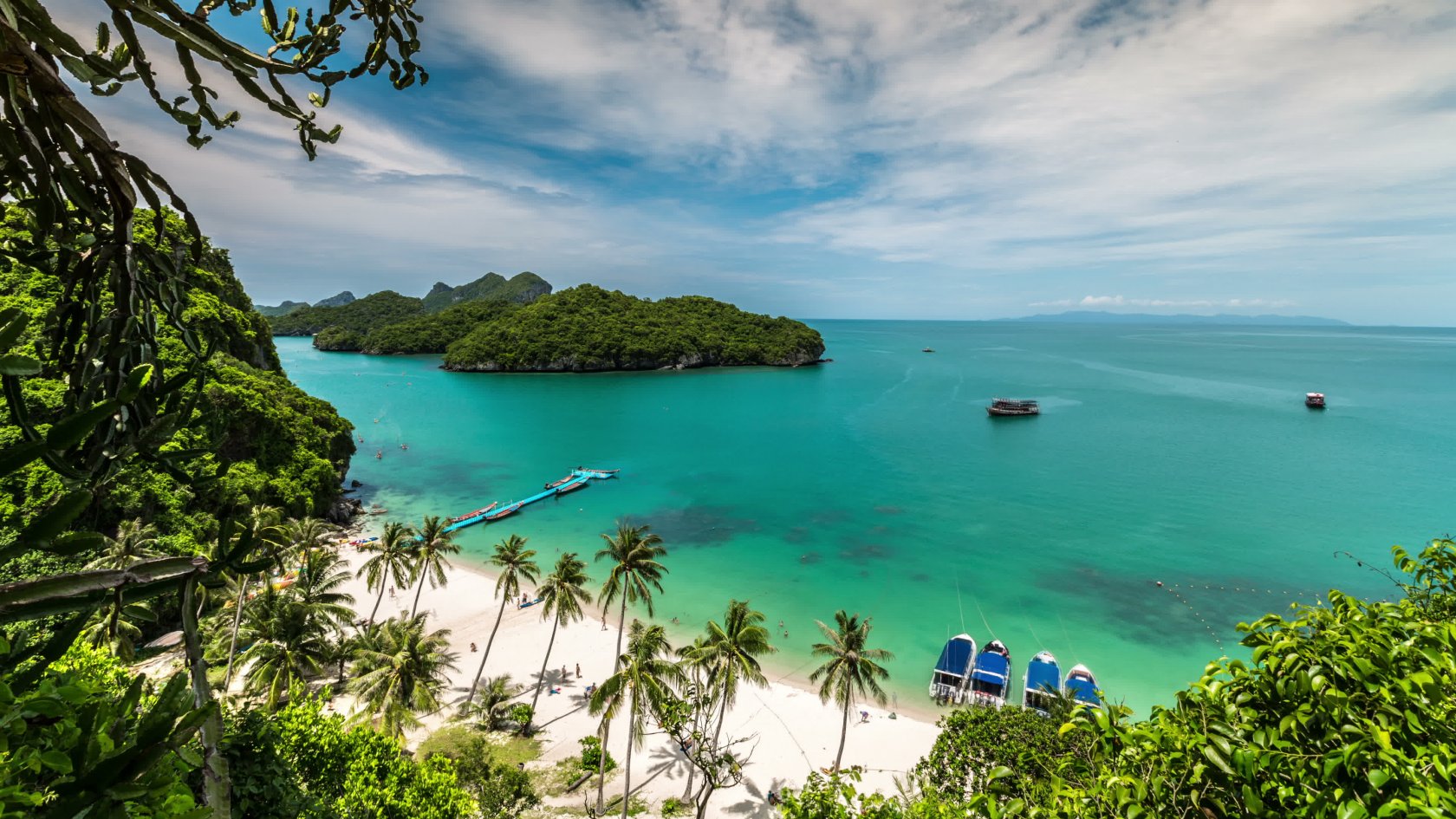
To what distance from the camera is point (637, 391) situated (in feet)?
325

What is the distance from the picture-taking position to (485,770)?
17578mm

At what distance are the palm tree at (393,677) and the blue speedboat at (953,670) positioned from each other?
20110mm

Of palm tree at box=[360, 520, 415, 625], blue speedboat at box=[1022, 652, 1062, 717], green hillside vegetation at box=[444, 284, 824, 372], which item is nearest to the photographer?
blue speedboat at box=[1022, 652, 1062, 717]

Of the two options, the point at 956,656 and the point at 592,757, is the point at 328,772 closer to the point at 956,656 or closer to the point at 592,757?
the point at 592,757

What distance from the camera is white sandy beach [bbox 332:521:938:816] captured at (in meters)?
19.9

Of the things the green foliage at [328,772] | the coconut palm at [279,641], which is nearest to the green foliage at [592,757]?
the green foliage at [328,772]

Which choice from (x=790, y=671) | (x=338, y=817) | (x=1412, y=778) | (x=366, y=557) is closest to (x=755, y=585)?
(x=790, y=671)

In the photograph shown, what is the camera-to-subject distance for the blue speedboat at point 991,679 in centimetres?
2422

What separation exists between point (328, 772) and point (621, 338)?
384 feet

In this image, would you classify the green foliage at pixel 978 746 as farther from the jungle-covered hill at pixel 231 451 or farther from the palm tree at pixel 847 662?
the jungle-covered hill at pixel 231 451

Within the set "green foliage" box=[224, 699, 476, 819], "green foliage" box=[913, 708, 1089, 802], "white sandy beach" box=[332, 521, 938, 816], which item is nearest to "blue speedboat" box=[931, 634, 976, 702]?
"white sandy beach" box=[332, 521, 938, 816]

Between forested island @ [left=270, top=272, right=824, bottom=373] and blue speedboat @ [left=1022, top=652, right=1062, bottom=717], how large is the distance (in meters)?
107

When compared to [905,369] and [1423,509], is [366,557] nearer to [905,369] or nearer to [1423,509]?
[1423,509]

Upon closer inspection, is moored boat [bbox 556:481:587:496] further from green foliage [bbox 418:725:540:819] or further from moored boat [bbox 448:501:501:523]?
green foliage [bbox 418:725:540:819]
